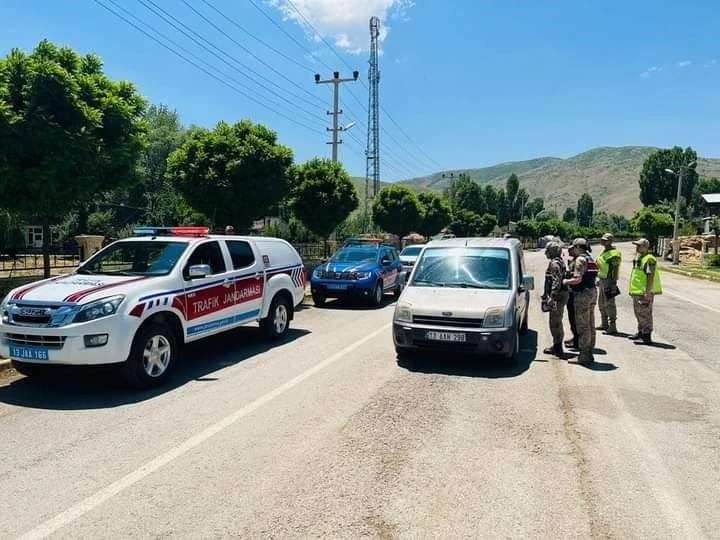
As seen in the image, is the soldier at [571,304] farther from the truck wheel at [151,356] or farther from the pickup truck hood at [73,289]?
the pickup truck hood at [73,289]

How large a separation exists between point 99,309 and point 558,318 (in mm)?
6302

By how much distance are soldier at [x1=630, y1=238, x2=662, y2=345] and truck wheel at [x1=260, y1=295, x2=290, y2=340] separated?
6.20m

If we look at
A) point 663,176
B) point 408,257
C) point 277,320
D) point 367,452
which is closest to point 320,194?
point 408,257

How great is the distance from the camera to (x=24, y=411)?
18.5ft

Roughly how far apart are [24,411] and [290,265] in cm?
520

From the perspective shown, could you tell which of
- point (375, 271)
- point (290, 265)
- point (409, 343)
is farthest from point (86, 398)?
point (375, 271)

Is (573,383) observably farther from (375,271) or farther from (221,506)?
(375,271)

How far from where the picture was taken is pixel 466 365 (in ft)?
25.6

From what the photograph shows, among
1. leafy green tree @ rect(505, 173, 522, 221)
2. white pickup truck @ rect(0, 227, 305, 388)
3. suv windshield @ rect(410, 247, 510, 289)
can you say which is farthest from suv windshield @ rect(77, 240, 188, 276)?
leafy green tree @ rect(505, 173, 522, 221)

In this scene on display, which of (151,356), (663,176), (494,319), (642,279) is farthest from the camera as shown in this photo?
(663,176)

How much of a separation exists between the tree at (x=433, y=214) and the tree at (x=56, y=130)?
4412 cm

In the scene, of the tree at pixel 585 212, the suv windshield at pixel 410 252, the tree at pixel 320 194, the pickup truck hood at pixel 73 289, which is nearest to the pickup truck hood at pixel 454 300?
the pickup truck hood at pixel 73 289

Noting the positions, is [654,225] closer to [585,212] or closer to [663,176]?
[663,176]

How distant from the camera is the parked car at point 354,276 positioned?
46.0 feet
